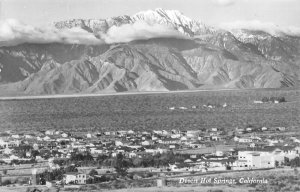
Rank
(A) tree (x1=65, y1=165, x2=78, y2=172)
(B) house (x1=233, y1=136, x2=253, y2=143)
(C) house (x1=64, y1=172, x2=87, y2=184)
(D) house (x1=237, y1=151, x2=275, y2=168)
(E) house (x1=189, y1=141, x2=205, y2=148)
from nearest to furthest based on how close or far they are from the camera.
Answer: (C) house (x1=64, y1=172, x2=87, y2=184) < (D) house (x1=237, y1=151, x2=275, y2=168) < (A) tree (x1=65, y1=165, x2=78, y2=172) < (E) house (x1=189, y1=141, x2=205, y2=148) < (B) house (x1=233, y1=136, x2=253, y2=143)

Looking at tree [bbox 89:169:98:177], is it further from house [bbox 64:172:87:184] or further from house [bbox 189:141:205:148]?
house [bbox 189:141:205:148]

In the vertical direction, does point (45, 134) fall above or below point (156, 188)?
above

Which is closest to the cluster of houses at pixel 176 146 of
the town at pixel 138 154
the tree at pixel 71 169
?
the town at pixel 138 154

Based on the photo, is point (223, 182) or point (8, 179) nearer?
point (223, 182)

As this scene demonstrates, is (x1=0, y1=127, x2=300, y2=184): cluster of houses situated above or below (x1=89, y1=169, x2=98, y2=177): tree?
above

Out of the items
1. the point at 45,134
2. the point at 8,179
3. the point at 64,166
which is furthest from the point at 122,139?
the point at 8,179

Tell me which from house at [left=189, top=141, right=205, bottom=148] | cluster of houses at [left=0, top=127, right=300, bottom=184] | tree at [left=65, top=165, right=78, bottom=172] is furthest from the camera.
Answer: house at [left=189, top=141, right=205, bottom=148]

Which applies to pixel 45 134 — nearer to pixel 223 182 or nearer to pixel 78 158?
pixel 78 158

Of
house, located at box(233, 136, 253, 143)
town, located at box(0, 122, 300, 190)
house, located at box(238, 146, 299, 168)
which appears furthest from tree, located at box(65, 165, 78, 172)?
house, located at box(233, 136, 253, 143)
